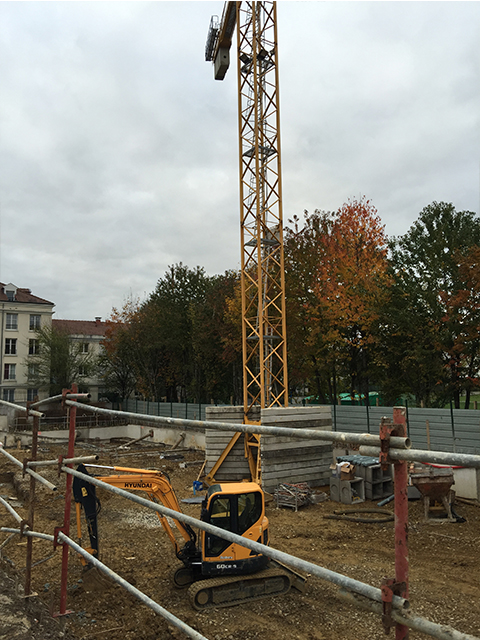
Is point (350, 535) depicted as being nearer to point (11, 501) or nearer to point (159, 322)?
point (11, 501)

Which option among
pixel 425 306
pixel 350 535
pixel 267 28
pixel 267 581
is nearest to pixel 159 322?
pixel 425 306

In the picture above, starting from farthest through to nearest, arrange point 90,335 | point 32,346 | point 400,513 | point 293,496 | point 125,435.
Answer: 1. point 90,335
2. point 32,346
3. point 125,435
4. point 293,496
5. point 400,513

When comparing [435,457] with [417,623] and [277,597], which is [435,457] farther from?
[277,597]

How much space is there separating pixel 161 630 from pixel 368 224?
1068 inches

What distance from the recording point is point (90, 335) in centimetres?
6259

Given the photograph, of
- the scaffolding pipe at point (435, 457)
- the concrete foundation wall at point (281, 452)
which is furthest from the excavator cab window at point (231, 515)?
the concrete foundation wall at point (281, 452)

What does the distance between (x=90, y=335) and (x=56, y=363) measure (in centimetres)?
1696

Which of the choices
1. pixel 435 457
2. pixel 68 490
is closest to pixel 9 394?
pixel 68 490

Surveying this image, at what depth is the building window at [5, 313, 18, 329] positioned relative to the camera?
51156 mm

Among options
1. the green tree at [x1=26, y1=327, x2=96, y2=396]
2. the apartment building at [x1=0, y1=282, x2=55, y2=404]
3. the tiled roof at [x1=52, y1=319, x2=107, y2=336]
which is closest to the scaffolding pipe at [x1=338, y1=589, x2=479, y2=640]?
the green tree at [x1=26, y1=327, x2=96, y2=396]

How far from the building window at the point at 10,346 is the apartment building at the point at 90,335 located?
475cm

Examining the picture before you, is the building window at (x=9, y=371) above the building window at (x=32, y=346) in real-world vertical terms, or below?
below

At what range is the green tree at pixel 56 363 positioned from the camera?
4600 cm

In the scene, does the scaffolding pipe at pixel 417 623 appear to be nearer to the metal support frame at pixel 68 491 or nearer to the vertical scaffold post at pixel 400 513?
the vertical scaffold post at pixel 400 513
